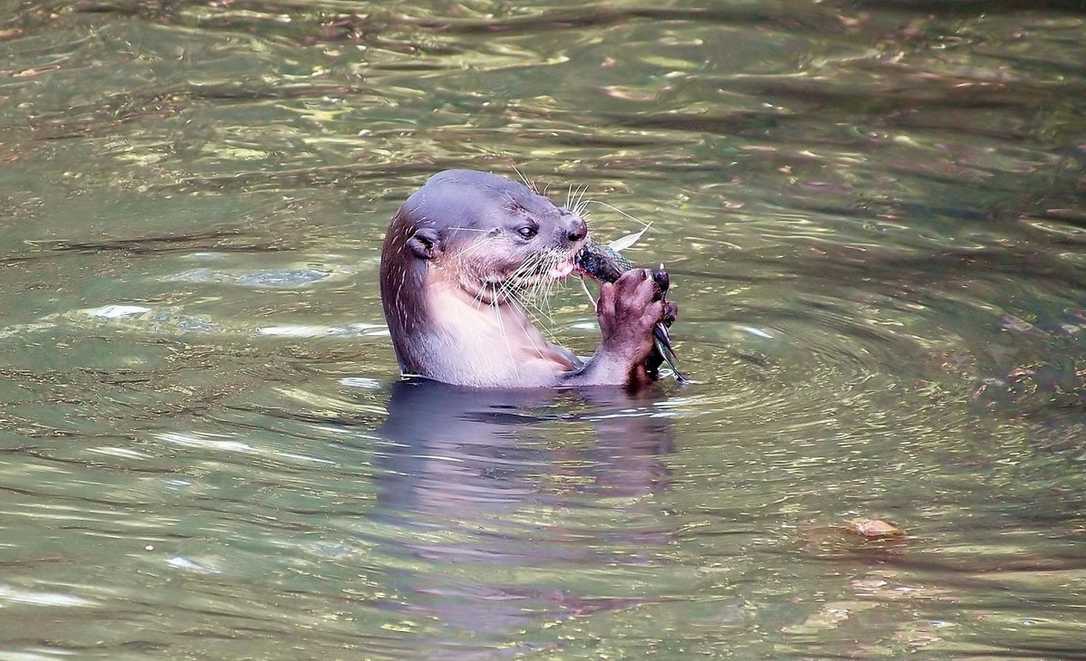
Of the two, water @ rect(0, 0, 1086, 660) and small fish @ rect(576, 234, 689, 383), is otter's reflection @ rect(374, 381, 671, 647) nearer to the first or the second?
water @ rect(0, 0, 1086, 660)

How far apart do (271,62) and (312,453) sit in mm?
5286

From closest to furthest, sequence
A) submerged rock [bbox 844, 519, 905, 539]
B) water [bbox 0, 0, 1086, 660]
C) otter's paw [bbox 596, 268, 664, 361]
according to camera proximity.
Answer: water [bbox 0, 0, 1086, 660] < submerged rock [bbox 844, 519, 905, 539] < otter's paw [bbox 596, 268, 664, 361]

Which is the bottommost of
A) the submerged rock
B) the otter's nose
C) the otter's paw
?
the submerged rock

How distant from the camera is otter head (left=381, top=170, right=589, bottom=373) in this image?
18.9ft

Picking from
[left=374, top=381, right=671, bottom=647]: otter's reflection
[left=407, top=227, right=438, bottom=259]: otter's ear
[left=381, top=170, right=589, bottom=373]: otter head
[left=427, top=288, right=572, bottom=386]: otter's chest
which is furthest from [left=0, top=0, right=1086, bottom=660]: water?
[left=407, top=227, right=438, bottom=259]: otter's ear

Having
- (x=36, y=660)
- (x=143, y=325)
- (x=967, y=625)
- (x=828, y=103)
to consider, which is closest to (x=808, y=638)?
(x=967, y=625)

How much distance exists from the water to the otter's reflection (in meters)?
0.02

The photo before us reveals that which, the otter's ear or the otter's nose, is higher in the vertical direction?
the otter's nose

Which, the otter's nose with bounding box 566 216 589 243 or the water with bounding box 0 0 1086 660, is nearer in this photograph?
the water with bounding box 0 0 1086 660

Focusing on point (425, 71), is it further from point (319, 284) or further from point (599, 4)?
point (319, 284)

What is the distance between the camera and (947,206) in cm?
758

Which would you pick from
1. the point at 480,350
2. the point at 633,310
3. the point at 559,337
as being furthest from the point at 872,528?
the point at 559,337

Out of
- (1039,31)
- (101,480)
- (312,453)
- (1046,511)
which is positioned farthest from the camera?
(1039,31)

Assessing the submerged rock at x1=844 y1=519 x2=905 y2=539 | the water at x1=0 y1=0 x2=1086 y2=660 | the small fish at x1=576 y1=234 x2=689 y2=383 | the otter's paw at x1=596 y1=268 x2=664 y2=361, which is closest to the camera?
the water at x1=0 y1=0 x2=1086 y2=660
